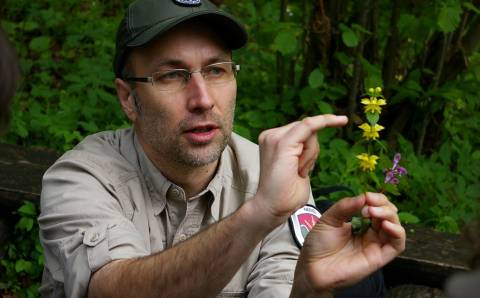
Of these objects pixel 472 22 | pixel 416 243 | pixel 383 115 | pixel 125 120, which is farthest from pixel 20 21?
pixel 416 243

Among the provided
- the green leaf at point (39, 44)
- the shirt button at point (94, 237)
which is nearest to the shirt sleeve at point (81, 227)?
the shirt button at point (94, 237)

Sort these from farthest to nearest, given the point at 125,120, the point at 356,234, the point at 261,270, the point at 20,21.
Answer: the point at 20,21
the point at 125,120
the point at 261,270
the point at 356,234

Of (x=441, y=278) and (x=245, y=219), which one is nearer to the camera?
(x=245, y=219)

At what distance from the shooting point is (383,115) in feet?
16.1

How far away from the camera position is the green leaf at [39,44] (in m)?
5.77

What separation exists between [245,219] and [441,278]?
171 cm

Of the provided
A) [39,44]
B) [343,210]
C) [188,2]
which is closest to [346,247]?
[343,210]

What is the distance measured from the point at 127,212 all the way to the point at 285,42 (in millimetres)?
1669

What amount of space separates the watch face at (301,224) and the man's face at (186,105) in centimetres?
34

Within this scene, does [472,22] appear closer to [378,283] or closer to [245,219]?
[378,283]

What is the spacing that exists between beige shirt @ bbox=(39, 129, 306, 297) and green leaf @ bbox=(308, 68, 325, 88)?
1483 mm

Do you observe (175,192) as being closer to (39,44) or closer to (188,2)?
(188,2)

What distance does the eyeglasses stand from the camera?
2727mm

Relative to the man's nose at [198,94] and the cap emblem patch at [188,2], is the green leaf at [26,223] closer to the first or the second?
the man's nose at [198,94]
